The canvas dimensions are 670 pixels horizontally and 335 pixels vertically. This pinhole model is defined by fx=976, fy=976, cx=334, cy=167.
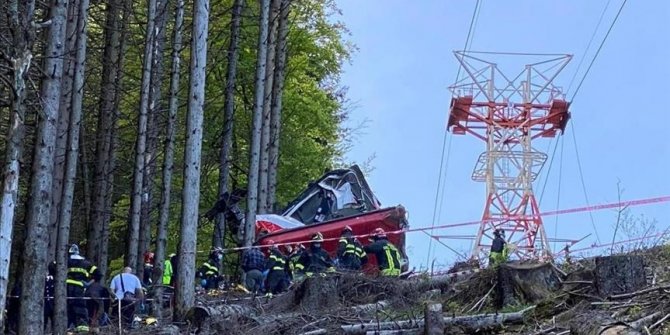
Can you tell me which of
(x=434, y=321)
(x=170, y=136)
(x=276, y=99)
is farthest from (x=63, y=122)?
(x=434, y=321)

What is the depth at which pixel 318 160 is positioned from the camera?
103 feet

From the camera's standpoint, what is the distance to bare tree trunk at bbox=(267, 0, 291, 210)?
27047 mm

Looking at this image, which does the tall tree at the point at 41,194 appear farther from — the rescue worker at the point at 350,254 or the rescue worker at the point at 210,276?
the rescue worker at the point at 210,276

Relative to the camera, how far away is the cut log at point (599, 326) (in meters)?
8.35

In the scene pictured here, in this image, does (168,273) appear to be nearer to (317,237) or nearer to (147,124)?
(317,237)

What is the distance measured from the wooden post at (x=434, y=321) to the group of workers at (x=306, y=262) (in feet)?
20.7

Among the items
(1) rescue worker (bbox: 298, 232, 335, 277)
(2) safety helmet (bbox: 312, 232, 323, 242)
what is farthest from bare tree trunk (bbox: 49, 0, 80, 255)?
(2) safety helmet (bbox: 312, 232, 323, 242)

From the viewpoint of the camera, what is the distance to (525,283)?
1093 cm

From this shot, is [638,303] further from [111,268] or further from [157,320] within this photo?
[111,268]

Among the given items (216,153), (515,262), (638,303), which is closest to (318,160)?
(216,153)

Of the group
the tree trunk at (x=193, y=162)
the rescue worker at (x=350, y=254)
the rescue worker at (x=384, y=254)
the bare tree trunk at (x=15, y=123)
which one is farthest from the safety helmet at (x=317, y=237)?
the bare tree trunk at (x=15, y=123)

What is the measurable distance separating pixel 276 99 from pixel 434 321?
18.4 m

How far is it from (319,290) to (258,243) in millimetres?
7876

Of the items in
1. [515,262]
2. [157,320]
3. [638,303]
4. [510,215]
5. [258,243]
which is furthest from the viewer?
[510,215]
